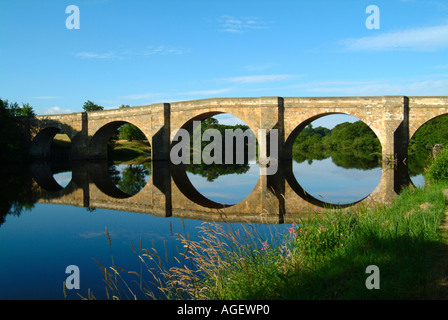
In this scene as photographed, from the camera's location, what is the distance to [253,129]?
85.3 ft

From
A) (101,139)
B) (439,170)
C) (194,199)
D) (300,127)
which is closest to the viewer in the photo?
(439,170)

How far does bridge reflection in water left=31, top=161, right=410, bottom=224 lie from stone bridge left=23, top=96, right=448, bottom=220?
0.04 metres

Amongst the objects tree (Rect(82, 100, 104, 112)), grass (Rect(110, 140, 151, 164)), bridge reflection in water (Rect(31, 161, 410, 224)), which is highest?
tree (Rect(82, 100, 104, 112))

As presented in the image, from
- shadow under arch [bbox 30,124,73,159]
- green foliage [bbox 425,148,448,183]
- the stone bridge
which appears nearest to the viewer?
green foliage [bbox 425,148,448,183]

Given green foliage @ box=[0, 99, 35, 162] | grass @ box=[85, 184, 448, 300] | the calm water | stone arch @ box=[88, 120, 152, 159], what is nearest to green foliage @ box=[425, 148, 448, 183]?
the calm water

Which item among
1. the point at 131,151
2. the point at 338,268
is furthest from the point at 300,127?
the point at 131,151

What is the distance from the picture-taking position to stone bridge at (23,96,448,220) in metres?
12.4

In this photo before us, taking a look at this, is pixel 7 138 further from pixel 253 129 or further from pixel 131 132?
pixel 131 132

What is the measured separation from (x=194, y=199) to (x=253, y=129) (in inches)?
538

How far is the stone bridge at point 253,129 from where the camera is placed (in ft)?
40.8

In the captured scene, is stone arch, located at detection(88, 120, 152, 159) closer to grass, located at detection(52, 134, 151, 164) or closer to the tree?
grass, located at detection(52, 134, 151, 164)

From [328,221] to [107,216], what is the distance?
7297 mm

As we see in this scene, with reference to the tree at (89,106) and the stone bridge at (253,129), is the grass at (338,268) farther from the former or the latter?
the tree at (89,106)
